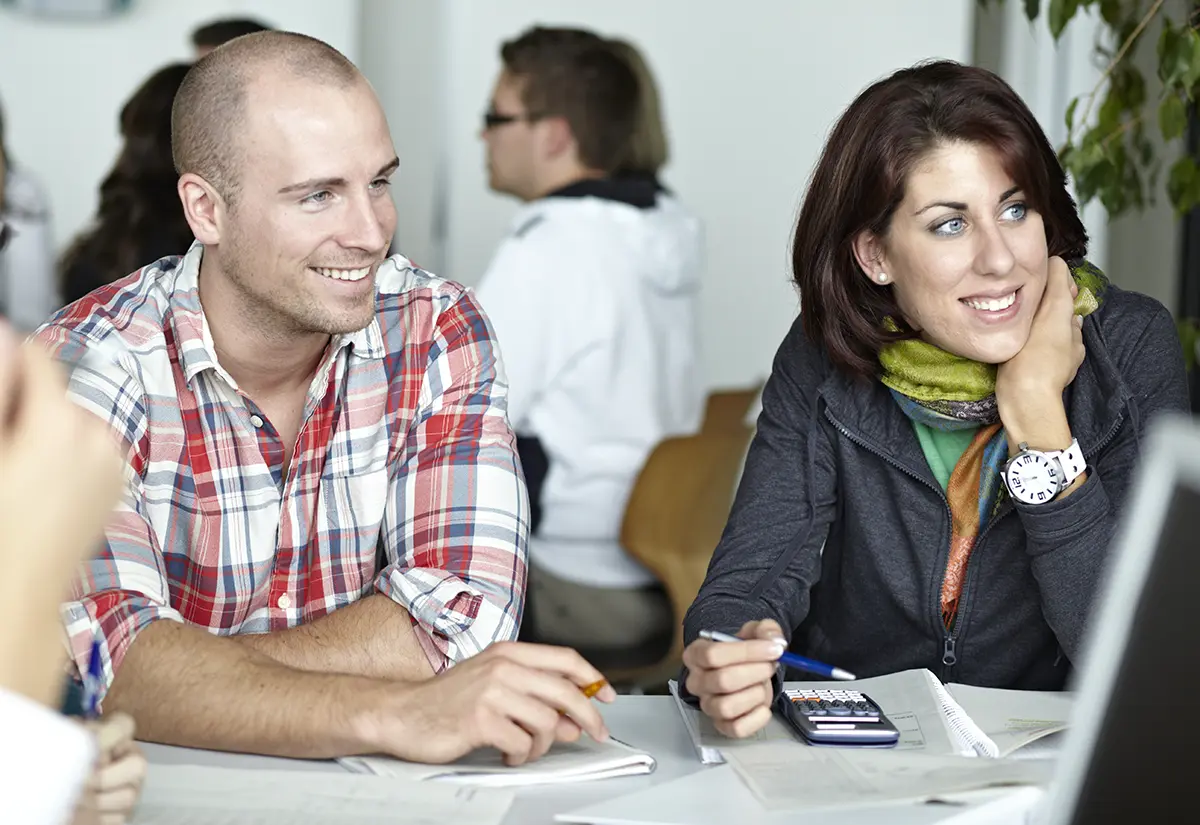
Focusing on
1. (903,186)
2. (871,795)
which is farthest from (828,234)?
(871,795)

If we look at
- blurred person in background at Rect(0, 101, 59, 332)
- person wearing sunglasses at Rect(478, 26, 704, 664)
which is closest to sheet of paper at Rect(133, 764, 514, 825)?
→ person wearing sunglasses at Rect(478, 26, 704, 664)

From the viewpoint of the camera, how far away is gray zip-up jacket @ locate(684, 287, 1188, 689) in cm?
169

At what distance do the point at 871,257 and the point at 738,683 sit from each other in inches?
29.1

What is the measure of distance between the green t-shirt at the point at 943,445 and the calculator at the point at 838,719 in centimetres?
45

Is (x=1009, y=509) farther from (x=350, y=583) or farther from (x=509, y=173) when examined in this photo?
(x=509, y=173)

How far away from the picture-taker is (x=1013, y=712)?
1.46 m

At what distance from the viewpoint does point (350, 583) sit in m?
1.77

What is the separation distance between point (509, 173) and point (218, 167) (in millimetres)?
1738

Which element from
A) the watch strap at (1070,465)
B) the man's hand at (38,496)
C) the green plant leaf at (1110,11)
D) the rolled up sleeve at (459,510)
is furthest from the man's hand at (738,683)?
the green plant leaf at (1110,11)

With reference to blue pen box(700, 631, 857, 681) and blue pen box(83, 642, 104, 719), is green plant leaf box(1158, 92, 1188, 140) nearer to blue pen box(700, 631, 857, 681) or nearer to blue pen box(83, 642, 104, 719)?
blue pen box(700, 631, 857, 681)

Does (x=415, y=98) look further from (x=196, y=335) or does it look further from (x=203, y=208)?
(x=196, y=335)

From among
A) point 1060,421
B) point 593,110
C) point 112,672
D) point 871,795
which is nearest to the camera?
point 871,795

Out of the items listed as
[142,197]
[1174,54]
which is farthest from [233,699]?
[142,197]

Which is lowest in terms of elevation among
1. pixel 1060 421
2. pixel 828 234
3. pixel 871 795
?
pixel 871 795
